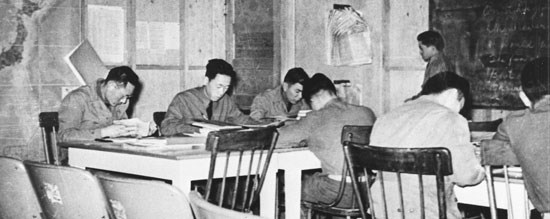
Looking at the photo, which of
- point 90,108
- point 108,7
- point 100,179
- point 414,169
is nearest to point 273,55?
point 108,7

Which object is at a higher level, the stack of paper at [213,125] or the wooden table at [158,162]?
the stack of paper at [213,125]

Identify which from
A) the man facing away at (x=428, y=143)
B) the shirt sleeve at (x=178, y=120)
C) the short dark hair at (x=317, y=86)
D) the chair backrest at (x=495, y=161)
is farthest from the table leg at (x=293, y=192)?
the chair backrest at (x=495, y=161)

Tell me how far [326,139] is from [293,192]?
Answer: 0.36m

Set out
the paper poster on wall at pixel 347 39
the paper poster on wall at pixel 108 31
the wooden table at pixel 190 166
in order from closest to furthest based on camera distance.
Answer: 1. the wooden table at pixel 190 166
2. the paper poster on wall at pixel 108 31
3. the paper poster on wall at pixel 347 39

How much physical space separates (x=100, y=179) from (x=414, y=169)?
1176 mm

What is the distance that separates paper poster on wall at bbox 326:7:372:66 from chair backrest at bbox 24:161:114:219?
524 centimetres

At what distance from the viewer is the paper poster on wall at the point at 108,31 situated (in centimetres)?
643

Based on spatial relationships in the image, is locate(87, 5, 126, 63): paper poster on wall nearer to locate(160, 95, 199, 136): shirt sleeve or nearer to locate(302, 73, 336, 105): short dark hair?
locate(160, 95, 199, 136): shirt sleeve

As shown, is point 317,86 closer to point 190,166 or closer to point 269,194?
point 269,194

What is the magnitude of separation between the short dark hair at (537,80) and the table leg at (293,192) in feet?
4.95

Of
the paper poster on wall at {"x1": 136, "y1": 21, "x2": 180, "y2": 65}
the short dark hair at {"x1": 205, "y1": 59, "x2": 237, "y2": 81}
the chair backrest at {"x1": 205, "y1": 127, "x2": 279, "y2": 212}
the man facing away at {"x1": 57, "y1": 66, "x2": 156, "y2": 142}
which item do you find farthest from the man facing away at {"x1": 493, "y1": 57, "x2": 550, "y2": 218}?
the paper poster on wall at {"x1": 136, "y1": 21, "x2": 180, "y2": 65}

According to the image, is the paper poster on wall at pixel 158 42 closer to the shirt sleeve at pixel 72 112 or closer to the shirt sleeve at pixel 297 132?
the shirt sleeve at pixel 72 112

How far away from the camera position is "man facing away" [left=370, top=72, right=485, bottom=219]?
2969 millimetres

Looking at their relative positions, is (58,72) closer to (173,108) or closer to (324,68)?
(173,108)
